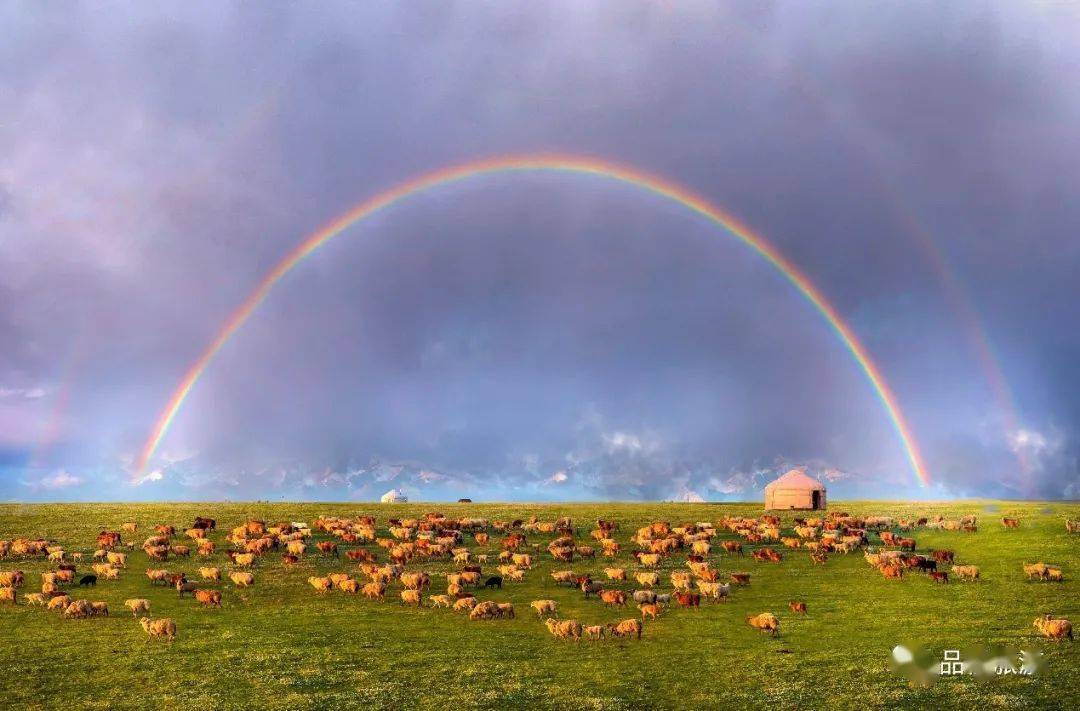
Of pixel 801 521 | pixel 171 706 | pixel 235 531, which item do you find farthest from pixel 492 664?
pixel 801 521

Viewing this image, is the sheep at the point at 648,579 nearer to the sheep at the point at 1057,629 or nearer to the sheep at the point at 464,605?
the sheep at the point at 464,605

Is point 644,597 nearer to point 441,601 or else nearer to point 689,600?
point 689,600

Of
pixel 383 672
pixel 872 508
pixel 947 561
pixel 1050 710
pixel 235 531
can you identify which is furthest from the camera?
pixel 872 508

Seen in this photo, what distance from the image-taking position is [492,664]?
30.3m

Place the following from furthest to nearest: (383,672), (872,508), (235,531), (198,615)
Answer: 1. (872,508)
2. (235,531)
3. (198,615)
4. (383,672)

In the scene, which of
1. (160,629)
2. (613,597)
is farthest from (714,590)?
(160,629)

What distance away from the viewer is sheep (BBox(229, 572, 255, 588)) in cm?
4425

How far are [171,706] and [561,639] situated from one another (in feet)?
45.4

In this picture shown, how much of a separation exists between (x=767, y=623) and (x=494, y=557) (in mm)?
22809

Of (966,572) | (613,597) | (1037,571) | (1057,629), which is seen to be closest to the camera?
(1057,629)

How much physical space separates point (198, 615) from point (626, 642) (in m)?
17.7

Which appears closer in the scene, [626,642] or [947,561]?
[626,642]

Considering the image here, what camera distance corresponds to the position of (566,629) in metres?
33.9

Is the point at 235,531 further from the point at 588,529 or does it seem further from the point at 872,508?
the point at 872,508
